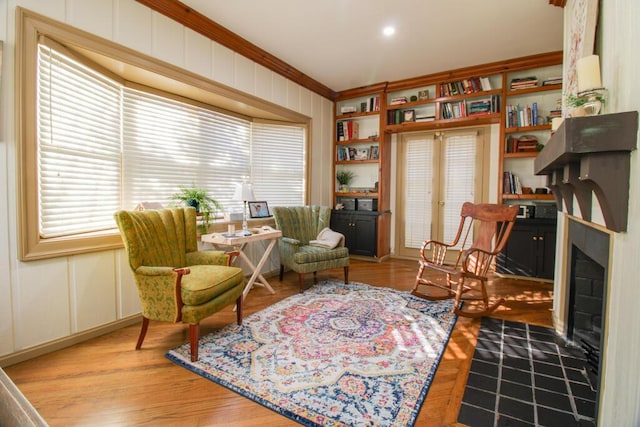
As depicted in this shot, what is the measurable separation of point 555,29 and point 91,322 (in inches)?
203

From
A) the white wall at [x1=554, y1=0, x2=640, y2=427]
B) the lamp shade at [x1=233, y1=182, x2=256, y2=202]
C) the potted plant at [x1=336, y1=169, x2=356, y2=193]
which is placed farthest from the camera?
the potted plant at [x1=336, y1=169, x2=356, y2=193]

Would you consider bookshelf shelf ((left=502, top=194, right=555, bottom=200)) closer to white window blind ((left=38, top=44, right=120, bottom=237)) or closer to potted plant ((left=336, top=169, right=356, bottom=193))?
potted plant ((left=336, top=169, right=356, bottom=193))

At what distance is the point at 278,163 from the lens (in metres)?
4.57

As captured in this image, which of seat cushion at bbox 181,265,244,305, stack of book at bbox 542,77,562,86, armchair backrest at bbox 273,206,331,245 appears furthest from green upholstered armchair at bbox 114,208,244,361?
stack of book at bbox 542,77,562,86

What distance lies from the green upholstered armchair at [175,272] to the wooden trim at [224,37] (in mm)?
1801

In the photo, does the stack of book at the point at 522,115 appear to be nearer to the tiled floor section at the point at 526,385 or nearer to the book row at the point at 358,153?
the book row at the point at 358,153

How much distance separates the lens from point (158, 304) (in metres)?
2.14

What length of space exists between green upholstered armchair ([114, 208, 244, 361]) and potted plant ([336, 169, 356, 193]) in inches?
121

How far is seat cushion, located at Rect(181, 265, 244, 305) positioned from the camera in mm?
2078

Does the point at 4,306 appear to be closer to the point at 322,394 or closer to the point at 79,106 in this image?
the point at 79,106

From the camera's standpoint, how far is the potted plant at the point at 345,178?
540 cm

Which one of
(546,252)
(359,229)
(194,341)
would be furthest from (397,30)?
(194,341)

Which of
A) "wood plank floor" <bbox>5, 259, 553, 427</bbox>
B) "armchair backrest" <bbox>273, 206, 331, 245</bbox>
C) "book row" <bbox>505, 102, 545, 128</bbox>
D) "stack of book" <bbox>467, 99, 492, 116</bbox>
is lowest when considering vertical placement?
"wood plank floor" <bbox>5, 259, 553, 427</bbox>

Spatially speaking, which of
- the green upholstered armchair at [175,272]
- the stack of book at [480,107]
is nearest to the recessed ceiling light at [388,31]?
the stack of book at [480,107]
